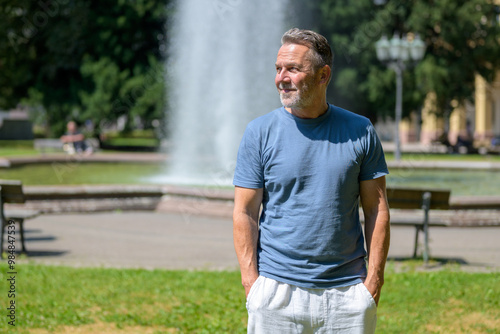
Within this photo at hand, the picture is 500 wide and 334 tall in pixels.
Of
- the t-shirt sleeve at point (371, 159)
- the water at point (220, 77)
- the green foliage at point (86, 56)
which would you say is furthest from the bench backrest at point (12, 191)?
the green foliage at point (86, 56)

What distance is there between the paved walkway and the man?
14.5 ft

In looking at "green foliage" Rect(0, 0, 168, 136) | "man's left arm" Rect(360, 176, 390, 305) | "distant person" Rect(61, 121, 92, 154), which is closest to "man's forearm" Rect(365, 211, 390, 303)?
"man's left arm" Rect(360, 176, 390, 305)

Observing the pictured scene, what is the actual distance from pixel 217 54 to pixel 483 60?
1736cm

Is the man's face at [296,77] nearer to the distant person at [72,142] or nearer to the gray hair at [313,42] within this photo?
the gray hair at [313,42]

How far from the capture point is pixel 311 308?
2699mm

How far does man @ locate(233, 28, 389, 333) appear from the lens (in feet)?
8.86

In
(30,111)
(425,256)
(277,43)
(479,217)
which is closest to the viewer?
(425,256)

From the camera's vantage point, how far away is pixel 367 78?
33531mm

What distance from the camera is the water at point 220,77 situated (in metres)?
19.6

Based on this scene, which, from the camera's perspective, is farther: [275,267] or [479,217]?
[479,217]

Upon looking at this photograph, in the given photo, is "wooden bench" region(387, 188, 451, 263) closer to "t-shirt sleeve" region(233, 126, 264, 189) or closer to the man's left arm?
the man's left arm

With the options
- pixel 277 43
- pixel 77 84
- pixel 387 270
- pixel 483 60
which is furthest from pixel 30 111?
pixel 387 270

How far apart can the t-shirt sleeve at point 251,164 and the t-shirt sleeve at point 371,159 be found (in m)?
0.43

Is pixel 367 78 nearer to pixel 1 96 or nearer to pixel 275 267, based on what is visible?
pixel 1 96
